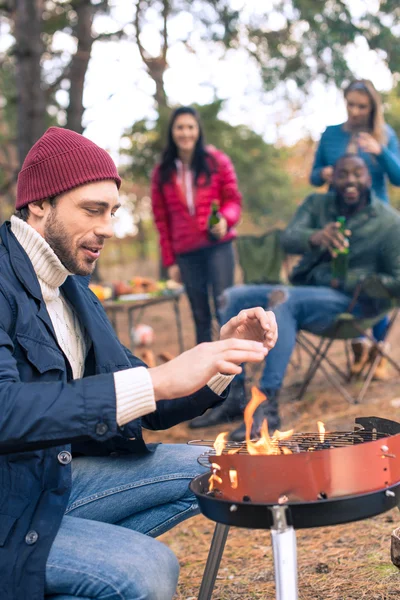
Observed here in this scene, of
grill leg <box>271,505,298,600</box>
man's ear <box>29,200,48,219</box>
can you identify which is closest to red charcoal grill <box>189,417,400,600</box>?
grill leg <box>271,505,298,600</box>

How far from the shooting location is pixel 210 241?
17.9 feet

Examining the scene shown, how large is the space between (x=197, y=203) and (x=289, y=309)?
128 cm

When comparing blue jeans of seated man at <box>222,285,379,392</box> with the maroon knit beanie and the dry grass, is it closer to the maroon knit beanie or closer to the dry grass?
the dry grass

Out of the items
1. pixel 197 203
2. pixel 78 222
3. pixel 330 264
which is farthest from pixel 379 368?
pixel 78 222

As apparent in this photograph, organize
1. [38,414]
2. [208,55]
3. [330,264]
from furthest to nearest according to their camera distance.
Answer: [208,55] → [330,264] → [38,414]

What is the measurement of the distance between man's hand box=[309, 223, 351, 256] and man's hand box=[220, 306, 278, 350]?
3074 mm

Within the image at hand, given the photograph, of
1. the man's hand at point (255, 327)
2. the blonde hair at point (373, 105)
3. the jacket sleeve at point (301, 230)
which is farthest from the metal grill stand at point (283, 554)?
the blonde hair at point (373, 105)

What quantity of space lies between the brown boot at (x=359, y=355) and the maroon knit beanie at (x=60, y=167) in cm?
433

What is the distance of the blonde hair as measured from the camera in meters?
5.26

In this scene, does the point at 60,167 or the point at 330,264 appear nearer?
the point at 60,167

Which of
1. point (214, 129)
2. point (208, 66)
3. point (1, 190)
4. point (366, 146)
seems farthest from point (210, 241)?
point (208, 66)

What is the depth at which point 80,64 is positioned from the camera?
7.43 m

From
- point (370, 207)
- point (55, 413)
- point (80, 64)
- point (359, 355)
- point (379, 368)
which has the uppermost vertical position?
point (80, 64)

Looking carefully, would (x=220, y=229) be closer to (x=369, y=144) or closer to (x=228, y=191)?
(x=228, y=191)
